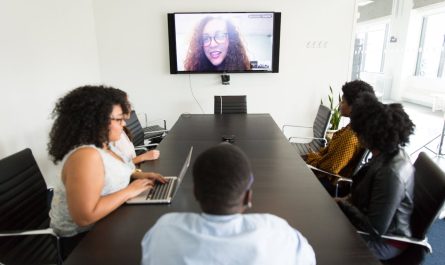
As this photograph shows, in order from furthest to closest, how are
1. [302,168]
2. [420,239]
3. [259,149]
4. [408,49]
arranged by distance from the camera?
[408,49]
[259,149]
[302,168]
[420,239]

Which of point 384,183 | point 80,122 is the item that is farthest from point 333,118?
point 80,122

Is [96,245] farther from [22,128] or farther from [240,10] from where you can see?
[240,10]

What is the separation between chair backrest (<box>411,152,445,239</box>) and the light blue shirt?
0.98 m

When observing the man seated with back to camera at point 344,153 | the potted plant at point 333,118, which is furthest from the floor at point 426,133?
the man seated with back to camera at point 344,153

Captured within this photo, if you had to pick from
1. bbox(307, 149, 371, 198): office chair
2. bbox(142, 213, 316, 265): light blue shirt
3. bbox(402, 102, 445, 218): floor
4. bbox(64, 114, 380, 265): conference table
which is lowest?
bbox(402, 102, 445, 218): floor

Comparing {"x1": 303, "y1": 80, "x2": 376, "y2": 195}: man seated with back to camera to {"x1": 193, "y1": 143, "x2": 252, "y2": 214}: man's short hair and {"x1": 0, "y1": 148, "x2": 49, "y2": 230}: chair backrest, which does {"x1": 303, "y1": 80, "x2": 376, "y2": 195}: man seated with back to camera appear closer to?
{"x1": 193, "y1": 143, "x2": 252, "y2": 214}: man's short hair

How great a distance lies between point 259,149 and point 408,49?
7.31m

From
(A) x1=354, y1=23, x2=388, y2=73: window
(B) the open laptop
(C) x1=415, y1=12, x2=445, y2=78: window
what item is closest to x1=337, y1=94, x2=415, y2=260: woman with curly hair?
(B) the open laptop

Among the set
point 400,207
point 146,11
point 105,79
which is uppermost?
point 146,11

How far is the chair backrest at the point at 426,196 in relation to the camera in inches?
54.7

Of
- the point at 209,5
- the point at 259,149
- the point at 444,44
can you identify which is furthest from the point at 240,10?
the point at 444,44

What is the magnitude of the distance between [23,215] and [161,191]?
765 mm

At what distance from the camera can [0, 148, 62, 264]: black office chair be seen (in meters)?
1.49

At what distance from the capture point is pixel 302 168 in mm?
1921
